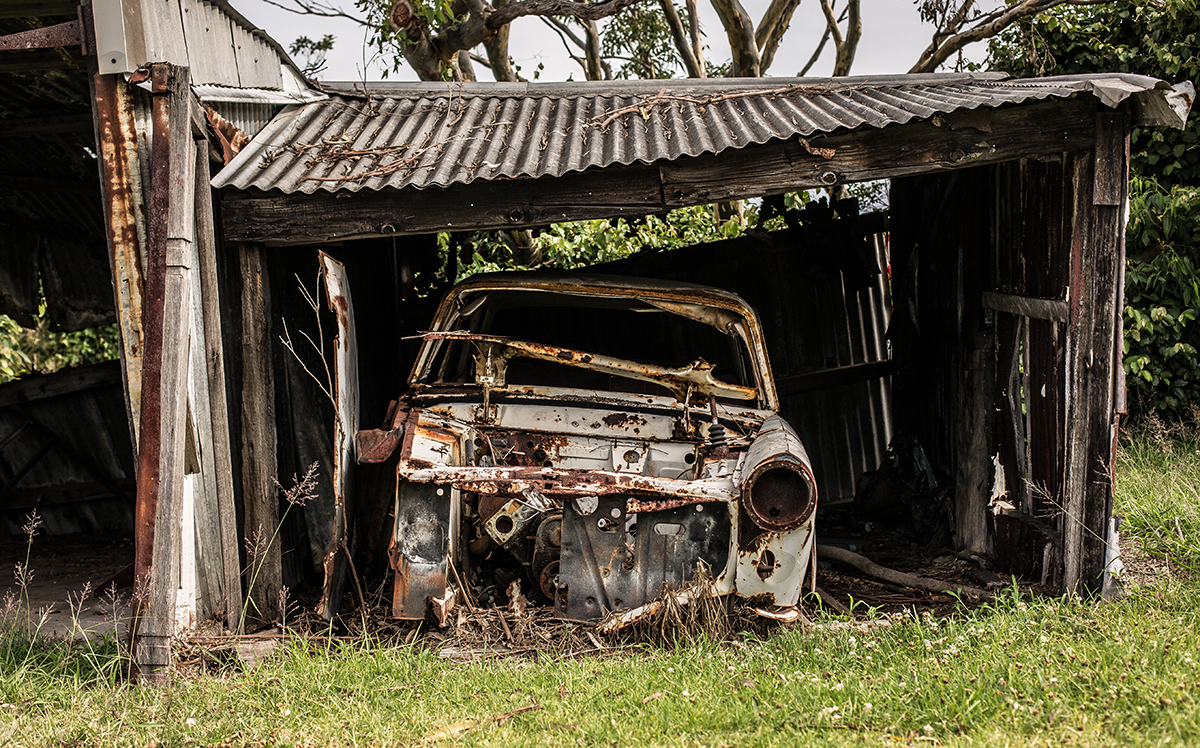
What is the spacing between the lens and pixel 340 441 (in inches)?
149

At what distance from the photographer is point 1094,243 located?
4039 millimetres

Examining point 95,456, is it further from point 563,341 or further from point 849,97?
point 849,97

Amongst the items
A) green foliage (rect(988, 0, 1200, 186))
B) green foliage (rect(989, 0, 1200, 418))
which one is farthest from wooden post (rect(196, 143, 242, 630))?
green foliage (rect(988, 0, 1200, 186))

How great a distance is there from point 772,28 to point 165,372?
31.1 ft

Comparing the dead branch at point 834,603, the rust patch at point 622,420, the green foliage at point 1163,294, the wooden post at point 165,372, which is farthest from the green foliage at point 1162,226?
the wooden post at point 165,372

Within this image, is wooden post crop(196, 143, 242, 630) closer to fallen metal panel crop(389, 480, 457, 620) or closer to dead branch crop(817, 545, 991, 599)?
fallen metal panel crop(389, 480, 457, 620)

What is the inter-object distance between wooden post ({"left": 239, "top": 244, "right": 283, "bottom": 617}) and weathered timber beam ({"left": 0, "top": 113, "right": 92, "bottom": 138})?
1.89 m

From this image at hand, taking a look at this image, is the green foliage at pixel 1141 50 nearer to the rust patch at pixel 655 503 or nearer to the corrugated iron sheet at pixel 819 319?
the corrugated iron sheet at pixel 819 319

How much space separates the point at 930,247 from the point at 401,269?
3.95m

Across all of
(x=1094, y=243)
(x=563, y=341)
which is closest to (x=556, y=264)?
(x=563, y=341)

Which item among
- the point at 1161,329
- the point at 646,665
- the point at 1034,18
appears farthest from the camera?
the point at 1034,18

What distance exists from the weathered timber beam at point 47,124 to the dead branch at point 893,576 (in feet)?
16.6

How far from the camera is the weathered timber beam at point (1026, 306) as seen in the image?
13.9ft

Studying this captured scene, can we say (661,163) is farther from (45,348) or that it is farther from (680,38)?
(45,348)
